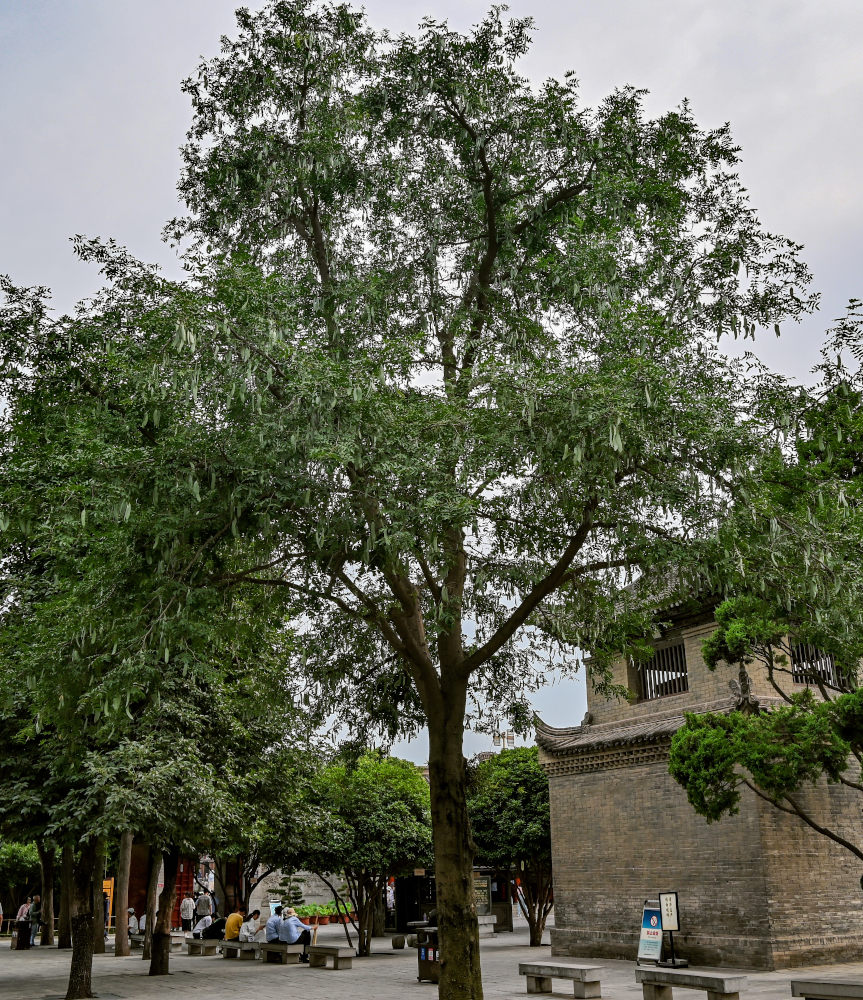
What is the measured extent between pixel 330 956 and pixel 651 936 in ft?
26.3

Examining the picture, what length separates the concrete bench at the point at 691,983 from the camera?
11602 mm

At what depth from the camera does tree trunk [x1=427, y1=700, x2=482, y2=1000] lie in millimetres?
9203

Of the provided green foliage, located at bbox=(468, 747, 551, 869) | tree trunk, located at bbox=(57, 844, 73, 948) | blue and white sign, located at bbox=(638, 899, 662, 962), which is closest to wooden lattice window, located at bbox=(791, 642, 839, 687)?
blue and white sign, located at bbox=(638, 899, 662, 962)

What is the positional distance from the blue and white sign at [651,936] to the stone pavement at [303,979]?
0.47 meters

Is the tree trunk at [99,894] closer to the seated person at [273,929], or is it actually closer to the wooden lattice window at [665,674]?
the seated person at [273,929]

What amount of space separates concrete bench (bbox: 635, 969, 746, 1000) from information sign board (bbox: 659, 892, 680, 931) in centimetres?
311

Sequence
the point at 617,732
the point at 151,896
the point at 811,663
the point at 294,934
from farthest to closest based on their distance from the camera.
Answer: the point at 151,896, the point at 294,934, the point at 617,732, the point at 811,663

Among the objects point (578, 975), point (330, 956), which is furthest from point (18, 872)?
point (578, 975)

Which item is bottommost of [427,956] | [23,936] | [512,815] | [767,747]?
[23,936]

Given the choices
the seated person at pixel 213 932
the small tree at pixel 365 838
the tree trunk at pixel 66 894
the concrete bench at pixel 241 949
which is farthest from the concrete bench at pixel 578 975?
the seated person at pixel 213 932

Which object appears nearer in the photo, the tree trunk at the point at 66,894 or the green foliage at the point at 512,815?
the tree trunk at the point at 66,894

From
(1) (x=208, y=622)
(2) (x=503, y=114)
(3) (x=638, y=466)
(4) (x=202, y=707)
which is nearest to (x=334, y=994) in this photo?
(4) (x=202, y=707)

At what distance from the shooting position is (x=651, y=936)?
16219mm

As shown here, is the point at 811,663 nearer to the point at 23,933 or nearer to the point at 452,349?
the point at 452,349
